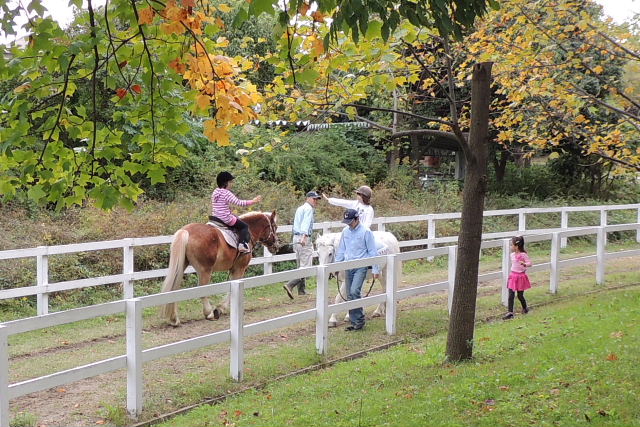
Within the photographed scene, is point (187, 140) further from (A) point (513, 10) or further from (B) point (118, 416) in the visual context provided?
(B) point (118, 416)

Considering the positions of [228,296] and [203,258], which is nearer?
[203,258]

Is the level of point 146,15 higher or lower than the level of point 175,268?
higher

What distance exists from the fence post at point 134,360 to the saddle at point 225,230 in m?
5.32

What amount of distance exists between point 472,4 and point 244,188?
51.5ft

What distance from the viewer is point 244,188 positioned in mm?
21219

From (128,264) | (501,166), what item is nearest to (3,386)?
(128,264)

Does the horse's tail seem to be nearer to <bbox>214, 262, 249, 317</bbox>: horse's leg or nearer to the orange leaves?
<bbox>214, 262, 249, 317</bbox>: horse's leg

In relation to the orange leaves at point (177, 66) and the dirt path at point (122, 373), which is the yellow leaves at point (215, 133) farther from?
the dirt path at point (122, 373)

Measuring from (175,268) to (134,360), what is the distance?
4.26 m

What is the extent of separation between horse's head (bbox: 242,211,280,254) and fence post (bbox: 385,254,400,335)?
11.1 feet

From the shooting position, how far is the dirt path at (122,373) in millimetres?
7539

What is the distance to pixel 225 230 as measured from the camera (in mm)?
13188

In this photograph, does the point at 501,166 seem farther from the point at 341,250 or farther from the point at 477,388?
the point at 477,388

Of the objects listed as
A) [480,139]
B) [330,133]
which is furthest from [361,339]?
[330,133]
